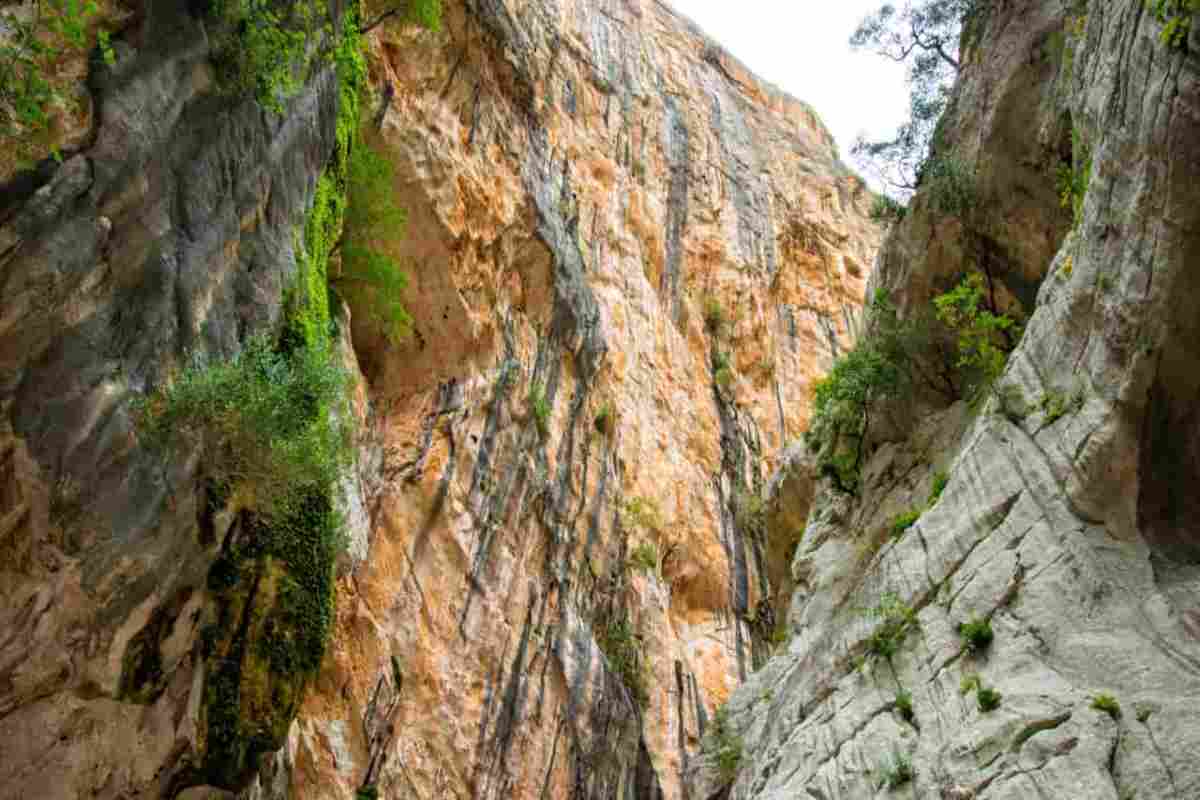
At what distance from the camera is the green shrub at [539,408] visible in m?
21.2

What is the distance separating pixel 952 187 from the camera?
1597 centimetres

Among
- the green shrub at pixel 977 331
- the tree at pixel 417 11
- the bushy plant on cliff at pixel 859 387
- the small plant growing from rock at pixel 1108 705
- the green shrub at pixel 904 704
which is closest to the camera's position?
the small plant growing from rock at pixel 1108 705

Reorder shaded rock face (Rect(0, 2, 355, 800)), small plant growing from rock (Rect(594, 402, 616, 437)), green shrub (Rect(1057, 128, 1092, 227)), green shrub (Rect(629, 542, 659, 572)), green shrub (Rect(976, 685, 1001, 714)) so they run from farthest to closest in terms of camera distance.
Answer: small plant growing from rock (Rect(594, 402, 616, 437)) → green shrub (Rect(629, 542, 659, 572)) → green shrub (Rect(1057, 128, 1092, 227)) → green shrub (Rect(976, 685, 1001, 714)) → shaded rock face (Rect(0, 2, 355, 800))

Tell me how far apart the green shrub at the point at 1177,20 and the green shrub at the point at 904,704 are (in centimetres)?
757

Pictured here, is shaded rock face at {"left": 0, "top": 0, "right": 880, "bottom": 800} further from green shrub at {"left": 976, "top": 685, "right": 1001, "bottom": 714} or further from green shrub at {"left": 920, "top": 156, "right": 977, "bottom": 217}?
green shrub at {"left": 920, "top": 156, "right": 977, "bottom": 217}

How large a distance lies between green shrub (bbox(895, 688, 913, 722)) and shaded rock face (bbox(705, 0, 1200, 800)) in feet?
0.25

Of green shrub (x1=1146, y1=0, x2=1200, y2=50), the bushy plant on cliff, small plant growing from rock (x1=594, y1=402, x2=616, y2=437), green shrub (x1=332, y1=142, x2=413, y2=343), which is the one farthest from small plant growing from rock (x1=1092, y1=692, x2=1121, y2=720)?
small plant growing from rock (x1=594, y1=402, x2=616, y2=437)

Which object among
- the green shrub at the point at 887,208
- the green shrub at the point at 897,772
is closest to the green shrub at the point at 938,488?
the green shrub at the point at 897,772

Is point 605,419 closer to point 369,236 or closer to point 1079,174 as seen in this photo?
point 369,236

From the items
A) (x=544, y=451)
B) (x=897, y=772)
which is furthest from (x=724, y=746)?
(x=544, y=451)

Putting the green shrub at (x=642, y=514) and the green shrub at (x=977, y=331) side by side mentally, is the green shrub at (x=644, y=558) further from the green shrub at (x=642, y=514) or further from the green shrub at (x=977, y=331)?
the green shrub at (x=977, y=331)

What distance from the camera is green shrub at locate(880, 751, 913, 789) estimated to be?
10203 mm

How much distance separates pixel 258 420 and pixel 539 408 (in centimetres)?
1196

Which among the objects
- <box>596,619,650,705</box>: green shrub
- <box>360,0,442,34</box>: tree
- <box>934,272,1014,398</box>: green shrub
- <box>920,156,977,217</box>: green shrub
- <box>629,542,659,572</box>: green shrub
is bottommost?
<box>596,619,650,705</box>: green shrub
